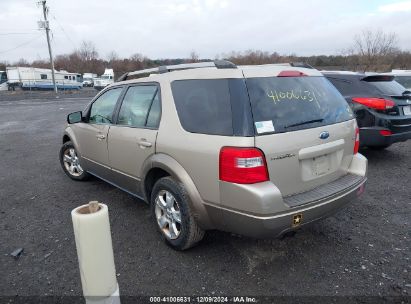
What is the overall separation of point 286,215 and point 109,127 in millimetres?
2500

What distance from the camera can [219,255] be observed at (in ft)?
10.3

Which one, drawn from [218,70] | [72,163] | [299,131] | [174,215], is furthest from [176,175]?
[72,163]

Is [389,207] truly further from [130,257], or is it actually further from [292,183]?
[130,257]

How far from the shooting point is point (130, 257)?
3.14 m

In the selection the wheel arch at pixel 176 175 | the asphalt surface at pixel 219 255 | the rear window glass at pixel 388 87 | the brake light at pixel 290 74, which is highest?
the brake light at pixel 290 74

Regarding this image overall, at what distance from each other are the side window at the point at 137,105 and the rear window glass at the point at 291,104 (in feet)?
3.84

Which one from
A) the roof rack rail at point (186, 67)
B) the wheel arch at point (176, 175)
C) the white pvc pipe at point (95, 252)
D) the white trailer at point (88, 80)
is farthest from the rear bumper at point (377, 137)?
the white trailer at point (88, 80)

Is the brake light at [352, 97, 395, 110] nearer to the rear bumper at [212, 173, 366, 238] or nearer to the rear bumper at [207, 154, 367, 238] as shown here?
the rear bumper at [207, 154, 367, 238]

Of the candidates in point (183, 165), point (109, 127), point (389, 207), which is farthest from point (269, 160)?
point (389, 207)

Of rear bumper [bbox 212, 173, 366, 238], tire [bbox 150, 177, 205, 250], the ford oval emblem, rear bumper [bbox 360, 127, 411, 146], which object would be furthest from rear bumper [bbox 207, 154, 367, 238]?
rear bumper [bbox 360, 127, 411, 146]

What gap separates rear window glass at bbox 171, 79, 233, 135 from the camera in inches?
105

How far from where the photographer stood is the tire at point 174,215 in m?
2.96

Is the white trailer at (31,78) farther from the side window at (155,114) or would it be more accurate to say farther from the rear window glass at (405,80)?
the side window at (155,114)

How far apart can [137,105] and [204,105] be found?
3.80 ft
